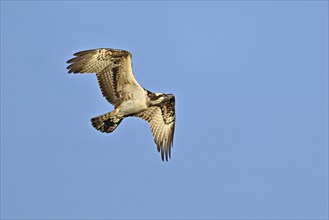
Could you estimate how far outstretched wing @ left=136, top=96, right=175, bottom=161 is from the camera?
80.0 feet

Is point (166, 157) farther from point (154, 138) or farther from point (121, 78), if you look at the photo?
point (121, 78)

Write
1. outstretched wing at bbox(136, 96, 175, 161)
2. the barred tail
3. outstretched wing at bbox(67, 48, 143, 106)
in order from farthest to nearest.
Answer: outstretched wing at bbox(136, 96, 175, 161) → the barred tail → outstretched wing at bbox(67, 48, 143, 106)

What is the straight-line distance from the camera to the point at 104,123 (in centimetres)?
2380

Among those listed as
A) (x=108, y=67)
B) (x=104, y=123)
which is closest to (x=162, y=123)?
(x=104, y=123)

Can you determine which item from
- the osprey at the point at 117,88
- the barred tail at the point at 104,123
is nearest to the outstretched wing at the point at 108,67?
the osprey at the point at 117,88

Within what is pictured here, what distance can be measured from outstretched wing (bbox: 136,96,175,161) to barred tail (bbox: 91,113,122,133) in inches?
33.3

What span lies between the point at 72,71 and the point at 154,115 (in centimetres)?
238

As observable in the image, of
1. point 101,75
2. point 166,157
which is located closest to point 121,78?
point 101,75

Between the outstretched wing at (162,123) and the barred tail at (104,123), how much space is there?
85 centimetres

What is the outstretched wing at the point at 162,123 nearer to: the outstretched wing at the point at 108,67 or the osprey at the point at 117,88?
the osprey at the point at 117,88

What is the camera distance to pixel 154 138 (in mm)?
24469

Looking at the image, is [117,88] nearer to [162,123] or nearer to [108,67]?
[108,67]

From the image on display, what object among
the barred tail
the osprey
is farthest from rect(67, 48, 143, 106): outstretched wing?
the barred tail

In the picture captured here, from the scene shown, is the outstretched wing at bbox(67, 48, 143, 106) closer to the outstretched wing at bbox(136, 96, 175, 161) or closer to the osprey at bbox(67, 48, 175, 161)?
the osprey at bbox(67, 48, 175, 161)
